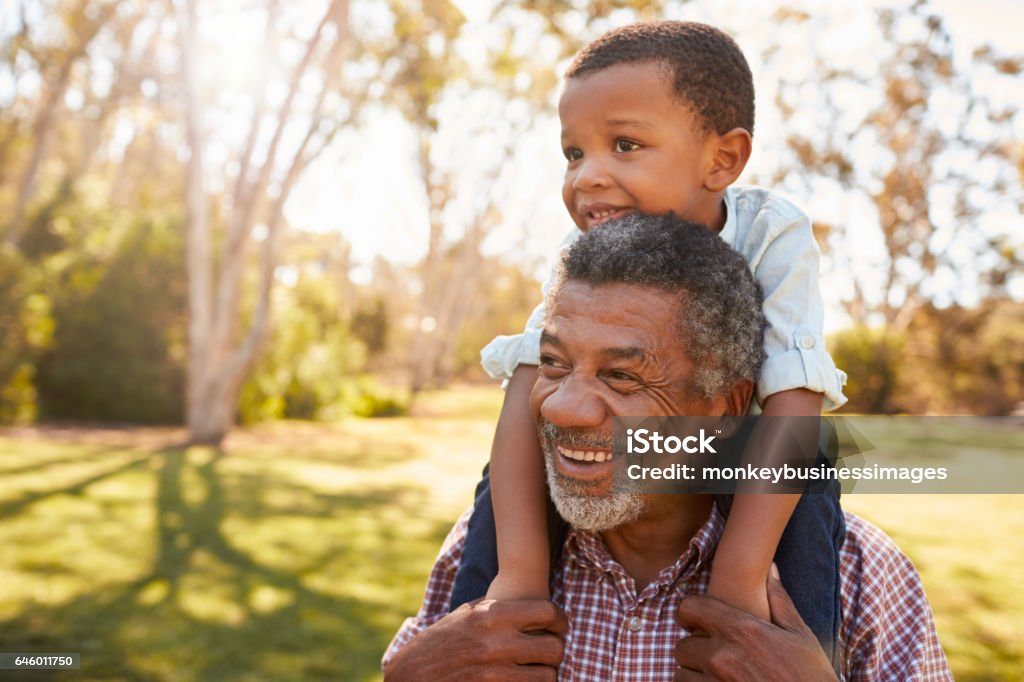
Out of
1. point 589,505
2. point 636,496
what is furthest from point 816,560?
point 589,505

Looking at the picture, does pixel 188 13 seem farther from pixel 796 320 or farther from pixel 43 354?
pixel 796 320

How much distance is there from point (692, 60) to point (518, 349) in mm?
936

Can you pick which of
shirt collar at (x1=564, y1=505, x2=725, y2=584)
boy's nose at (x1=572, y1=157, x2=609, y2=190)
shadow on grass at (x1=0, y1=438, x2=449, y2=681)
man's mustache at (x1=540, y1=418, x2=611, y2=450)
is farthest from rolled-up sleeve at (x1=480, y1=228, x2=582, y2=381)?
shadow on grass at (x1=0, y1=438, x2=449, y2=681)

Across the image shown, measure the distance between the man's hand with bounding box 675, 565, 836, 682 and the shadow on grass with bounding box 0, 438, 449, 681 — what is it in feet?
11.9

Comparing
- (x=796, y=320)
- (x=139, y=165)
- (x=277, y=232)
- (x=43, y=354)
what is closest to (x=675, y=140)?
(x=796, y=320)

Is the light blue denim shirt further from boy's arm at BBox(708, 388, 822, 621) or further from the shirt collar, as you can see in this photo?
the shirt collar

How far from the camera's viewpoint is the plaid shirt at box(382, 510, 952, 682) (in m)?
1.98

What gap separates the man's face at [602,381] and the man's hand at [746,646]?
1.07ft

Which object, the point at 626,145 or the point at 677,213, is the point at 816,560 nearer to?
the point at 677,213

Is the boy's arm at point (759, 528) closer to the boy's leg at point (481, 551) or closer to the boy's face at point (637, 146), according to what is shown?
the boy's leg at point (481, 551)

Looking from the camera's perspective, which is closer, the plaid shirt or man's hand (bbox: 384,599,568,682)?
man's hand (bbox: 384,599,568,682)

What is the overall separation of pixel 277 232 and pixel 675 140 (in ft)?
37.6

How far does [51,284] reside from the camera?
14344 mm

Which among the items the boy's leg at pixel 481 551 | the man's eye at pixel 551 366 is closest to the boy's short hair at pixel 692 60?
the man's eye at pixel 551 366
